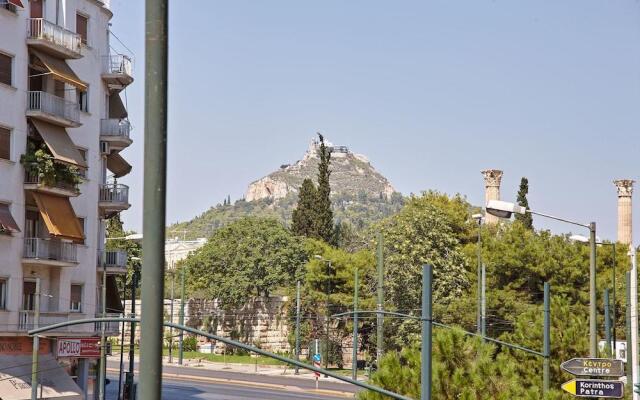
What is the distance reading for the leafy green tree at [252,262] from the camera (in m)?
88.4

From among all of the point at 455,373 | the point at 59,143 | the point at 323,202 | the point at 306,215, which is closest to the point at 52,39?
the point at 59,143

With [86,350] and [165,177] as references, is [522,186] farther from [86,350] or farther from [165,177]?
[165,177]

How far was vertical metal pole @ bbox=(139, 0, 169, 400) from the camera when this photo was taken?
5.34 metres

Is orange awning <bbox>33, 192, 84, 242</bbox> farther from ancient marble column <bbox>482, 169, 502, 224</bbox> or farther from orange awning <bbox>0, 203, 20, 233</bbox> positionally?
ancient marble column <bbox>482, 169, 502, 224</bbox>

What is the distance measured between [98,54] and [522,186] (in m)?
54.1

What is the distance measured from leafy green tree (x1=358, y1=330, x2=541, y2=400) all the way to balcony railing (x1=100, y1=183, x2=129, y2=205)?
28707 mm

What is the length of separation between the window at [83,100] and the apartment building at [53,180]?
45 mm

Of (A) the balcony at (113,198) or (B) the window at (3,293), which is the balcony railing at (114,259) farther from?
(B) the window at (3,293)

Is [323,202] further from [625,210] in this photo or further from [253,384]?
[253,384]

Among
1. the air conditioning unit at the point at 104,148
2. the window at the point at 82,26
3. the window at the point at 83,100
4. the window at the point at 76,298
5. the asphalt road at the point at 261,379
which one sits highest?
the window at the point at 82,26

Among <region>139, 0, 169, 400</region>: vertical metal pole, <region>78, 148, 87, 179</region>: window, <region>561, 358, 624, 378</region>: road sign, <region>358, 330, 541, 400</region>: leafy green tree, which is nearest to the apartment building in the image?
<region>78, 148, 87, 179</region>: window

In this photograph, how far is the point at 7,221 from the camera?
38.9 meters

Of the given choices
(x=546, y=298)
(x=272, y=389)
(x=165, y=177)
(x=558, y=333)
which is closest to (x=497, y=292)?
(x=272, y=389)

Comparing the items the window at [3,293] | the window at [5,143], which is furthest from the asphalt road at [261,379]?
the window at [5,143]
